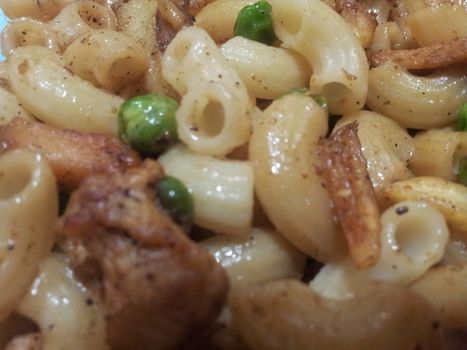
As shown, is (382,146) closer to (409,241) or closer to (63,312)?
(409,241)

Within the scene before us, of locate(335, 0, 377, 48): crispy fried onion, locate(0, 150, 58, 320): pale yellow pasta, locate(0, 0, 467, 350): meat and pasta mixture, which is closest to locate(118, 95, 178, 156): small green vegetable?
locate(0, 0, 467, 350): meat and pasta mixture

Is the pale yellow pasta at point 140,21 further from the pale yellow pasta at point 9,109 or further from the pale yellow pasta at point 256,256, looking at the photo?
the pale yellow pasta at point 256,256

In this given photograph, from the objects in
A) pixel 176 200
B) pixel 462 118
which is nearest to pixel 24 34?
pixel 176 200

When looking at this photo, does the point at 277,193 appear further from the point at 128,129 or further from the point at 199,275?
the point at 128,129

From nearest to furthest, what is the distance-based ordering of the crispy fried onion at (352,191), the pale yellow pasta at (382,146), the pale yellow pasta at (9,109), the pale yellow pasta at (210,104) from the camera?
the crispy fried onion at (352,191)
the pale yellow pasta at (210,104)
the pale yellow pasta at (382,146)
the pale yellow pasta at (9,109)

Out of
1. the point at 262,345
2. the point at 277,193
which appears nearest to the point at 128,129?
the point at 277,193

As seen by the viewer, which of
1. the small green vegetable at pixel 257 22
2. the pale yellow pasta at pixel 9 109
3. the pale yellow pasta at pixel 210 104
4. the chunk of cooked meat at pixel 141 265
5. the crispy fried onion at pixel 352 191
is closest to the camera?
the chunk of cooked meat at pixel 141 265

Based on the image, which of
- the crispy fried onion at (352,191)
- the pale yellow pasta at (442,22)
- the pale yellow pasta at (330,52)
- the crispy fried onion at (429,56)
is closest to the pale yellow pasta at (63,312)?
the crispy fried onion at (352,191)
